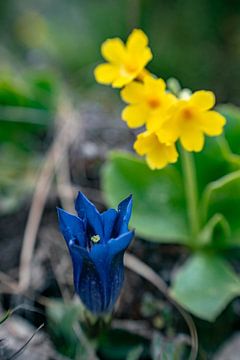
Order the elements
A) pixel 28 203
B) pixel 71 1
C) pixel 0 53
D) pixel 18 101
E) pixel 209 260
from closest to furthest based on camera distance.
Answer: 1. pixel 209 260
2. pixel 28 203
3. pixel 18 101
4. pixel 0 53
5. pixel 71 1

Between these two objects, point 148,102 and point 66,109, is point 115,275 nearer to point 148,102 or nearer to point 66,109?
point 148,102

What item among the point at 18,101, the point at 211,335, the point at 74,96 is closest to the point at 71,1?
the point at 74,96

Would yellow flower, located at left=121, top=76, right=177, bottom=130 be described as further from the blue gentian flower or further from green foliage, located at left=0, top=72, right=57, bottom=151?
green foliage, located at left=0, top=72, right=57, bottom=151

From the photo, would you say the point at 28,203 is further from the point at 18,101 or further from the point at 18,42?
the point at 18,42

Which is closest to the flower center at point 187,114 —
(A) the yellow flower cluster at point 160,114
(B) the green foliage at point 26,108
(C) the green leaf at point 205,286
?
(A) the yellow flower cluster at point 160,114

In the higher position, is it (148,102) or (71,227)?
(148,102)

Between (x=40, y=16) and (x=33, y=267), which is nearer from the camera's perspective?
(x=33, y=267)

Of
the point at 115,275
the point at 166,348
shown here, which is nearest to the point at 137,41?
the point at 115,275
